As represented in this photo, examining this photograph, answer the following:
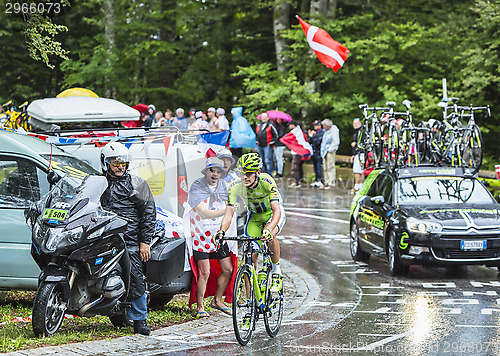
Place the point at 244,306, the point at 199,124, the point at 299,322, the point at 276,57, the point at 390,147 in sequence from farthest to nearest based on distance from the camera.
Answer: the point at 276,57 < the point at 199,124 < the point at 390,147 < the point at 299,322 < the point at 244,306

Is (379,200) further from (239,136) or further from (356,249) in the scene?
(239,136)

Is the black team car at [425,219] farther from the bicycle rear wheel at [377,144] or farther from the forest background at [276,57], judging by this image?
the forest background at [276,57]

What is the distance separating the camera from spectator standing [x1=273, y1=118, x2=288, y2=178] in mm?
27766

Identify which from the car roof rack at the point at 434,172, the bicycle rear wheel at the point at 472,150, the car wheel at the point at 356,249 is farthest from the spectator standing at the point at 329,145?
the car roof rack at the point at 434,172

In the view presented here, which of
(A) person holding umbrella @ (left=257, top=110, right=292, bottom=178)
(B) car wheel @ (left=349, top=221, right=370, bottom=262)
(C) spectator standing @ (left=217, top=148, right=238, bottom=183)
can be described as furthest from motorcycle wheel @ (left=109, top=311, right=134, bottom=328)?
(A) person holding umbrella @ (left=257, top=110, right=292, bottom=178)

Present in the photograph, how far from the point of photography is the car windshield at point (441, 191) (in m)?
14.2

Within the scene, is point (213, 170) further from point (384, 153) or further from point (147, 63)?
point (147, 63)

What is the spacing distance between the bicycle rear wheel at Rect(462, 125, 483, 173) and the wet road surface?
9.07 feet

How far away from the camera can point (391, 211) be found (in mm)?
→ 14055

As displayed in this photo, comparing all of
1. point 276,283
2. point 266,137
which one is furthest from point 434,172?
point 266,137

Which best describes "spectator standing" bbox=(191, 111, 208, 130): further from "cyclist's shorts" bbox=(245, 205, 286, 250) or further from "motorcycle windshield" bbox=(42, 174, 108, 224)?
"motorcycle windshield" bbox=(42, 174, 108, 224)

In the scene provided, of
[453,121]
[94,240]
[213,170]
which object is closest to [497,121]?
[453,121]

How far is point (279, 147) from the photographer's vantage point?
27.8 metres

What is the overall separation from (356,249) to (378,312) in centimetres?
477
